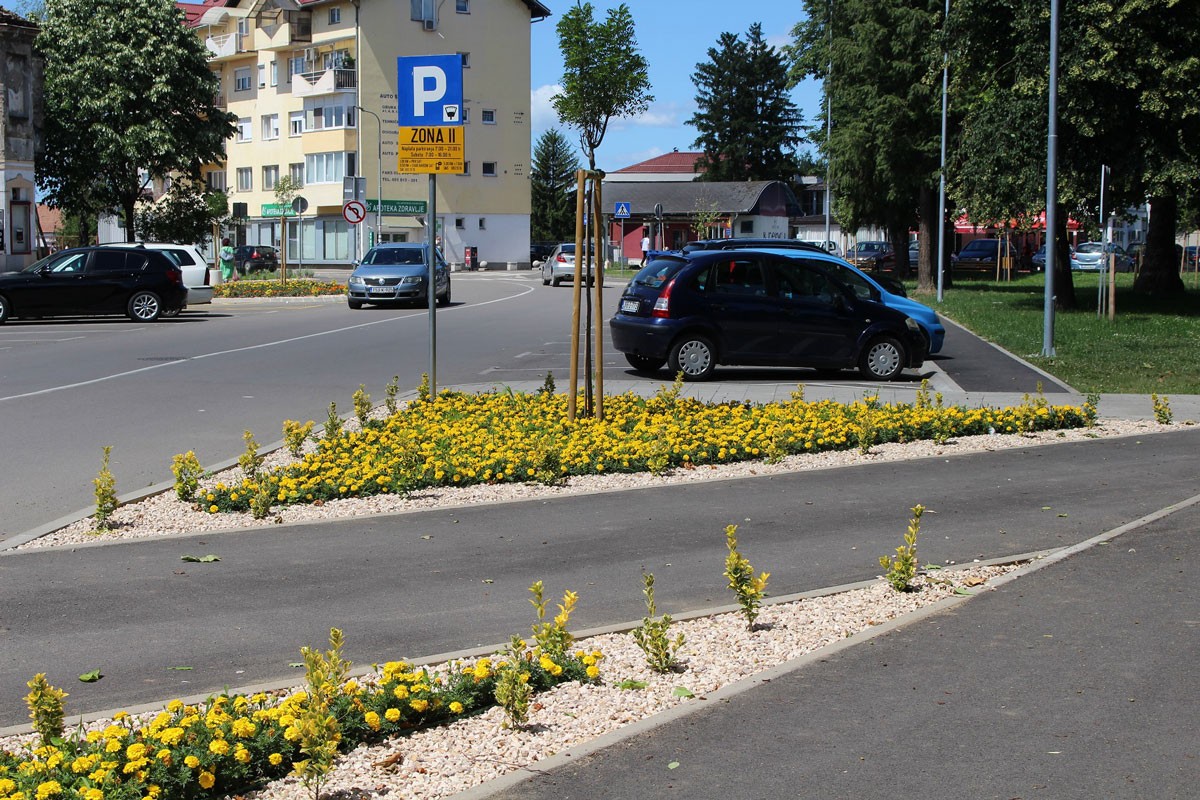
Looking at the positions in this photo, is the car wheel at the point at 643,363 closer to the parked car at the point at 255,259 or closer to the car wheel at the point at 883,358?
the car wheel at the point at 883,358

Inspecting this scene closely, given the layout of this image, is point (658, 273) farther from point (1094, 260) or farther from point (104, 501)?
point (1094, 260)

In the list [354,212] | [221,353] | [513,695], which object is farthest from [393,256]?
[513,695]

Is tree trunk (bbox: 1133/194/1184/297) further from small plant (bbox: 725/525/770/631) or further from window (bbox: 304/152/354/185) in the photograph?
window (bbox: 304/152/354/185)

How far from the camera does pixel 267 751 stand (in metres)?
4.50

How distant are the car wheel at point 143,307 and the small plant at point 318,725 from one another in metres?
→ 26.9

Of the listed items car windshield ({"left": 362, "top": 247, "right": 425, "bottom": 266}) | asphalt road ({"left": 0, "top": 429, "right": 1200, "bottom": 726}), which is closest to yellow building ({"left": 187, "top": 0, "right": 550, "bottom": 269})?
car windshield ({"left": 362, "top": 247, "right": 425, "bottom": 266})

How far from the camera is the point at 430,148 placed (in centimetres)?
1313

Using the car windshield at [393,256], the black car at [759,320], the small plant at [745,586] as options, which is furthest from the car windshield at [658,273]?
the car windshield at [393,256]

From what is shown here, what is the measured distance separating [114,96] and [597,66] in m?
43.6

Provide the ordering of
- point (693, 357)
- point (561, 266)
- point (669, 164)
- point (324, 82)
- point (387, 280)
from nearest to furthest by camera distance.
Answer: point (693, 357) < point (387, 280) < point (561, 266) < point (324, 82) < point (669, 164)

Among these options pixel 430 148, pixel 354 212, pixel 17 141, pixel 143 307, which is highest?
pixel 17 141

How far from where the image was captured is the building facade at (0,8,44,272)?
44.2m

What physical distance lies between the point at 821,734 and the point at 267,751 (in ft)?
6.38

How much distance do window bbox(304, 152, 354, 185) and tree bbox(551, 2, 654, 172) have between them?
16.4m
